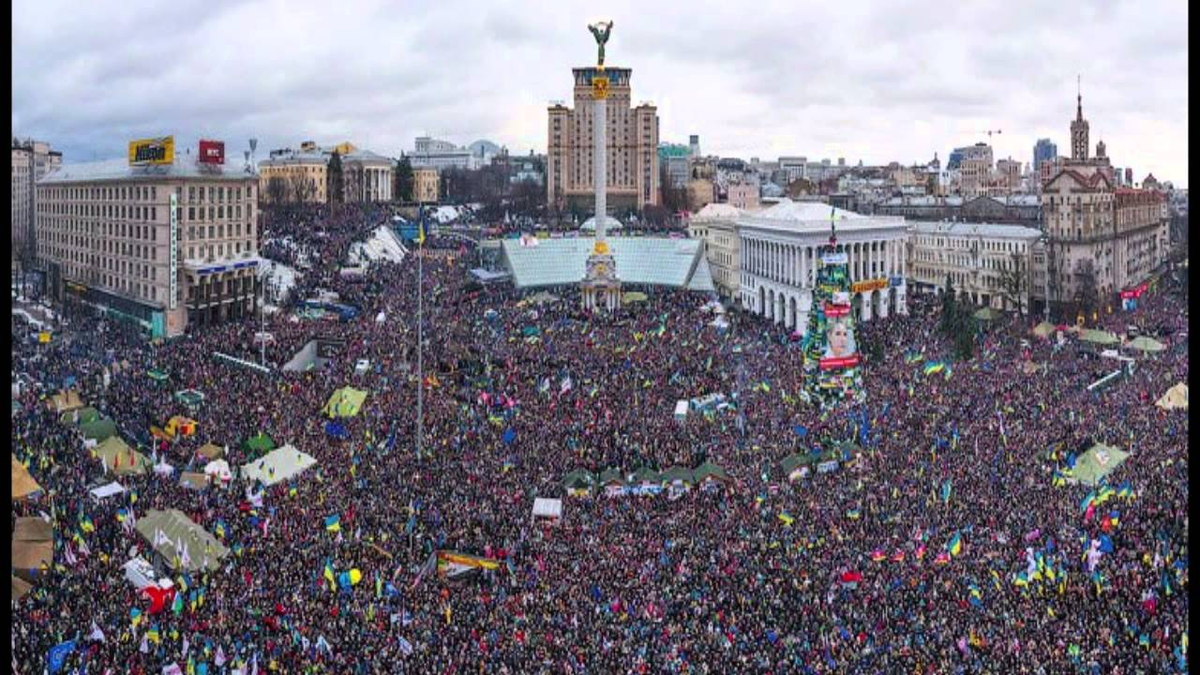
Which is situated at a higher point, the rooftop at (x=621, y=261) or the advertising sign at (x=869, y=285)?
the rooftop at (x=621, y=261)

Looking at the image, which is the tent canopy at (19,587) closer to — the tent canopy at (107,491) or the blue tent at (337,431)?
the tent canopy at (107,491)

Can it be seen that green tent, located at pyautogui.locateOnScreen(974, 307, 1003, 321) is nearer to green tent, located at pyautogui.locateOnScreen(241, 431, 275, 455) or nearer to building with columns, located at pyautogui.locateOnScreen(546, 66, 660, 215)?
green tent, located at pyautogui.locateOnScreen(241, 431, 275, 455)

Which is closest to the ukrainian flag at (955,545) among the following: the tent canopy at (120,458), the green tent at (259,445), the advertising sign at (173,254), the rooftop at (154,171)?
the green tent at (259,445)

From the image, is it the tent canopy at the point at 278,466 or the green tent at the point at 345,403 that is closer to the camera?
the tent canopy at the point at 278,466

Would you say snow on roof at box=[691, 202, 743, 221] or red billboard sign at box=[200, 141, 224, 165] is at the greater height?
red billboard sign at box=[200, 141, 224, 165]

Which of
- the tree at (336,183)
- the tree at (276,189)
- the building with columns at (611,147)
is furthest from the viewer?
the building with columns at (611,147)

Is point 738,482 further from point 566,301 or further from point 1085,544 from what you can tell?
point 566,301

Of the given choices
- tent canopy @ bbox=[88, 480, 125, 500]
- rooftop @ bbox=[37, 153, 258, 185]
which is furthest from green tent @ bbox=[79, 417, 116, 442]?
rooftop @ bbox=[37, 153, 258, 185]

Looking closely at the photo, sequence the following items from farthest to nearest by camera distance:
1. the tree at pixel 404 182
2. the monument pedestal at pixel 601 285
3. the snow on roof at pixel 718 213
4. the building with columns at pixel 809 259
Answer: the tree at pixel 404 182, the snow on roof at pixel 718 213, the monument pedestal at pixel 601 285, the building with columns at pixel 809 259
